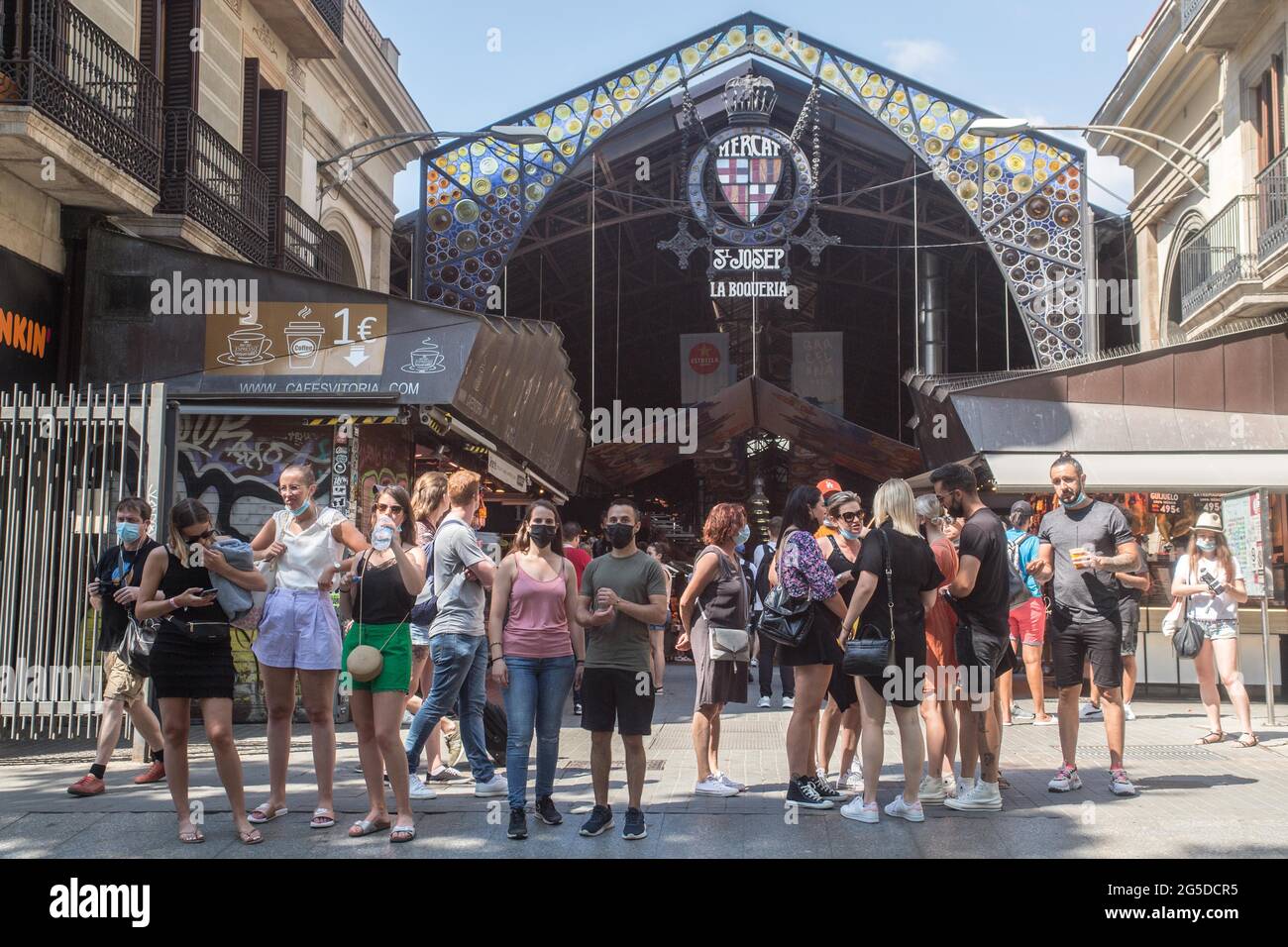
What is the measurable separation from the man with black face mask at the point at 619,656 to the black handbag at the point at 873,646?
103 cm

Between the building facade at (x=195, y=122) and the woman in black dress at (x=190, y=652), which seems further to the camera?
the building facade at (x=195, y=122)

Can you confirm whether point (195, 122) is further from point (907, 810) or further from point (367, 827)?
point (907, 810)

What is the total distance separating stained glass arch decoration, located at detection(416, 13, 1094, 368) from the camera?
19.5m

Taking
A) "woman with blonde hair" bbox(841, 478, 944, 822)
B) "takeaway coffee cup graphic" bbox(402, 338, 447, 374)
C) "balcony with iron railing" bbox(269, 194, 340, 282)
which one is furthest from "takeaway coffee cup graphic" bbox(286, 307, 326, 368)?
"woman with blonde hair" bbox(841, 478, 944, 822)

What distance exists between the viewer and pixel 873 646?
653 centimetres

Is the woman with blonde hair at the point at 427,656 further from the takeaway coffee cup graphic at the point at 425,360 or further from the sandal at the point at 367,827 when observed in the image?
the takeaway coffee cup graphic at the point at 425,360

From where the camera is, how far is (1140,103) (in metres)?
20.5

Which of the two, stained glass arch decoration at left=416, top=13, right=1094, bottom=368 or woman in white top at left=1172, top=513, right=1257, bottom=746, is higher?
stained glass arch decoration at left=416, top=13, right=1094, bottom=368

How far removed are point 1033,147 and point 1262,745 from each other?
41.4ft

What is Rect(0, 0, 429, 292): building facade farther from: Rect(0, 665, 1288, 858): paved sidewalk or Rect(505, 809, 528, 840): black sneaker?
Rect(505, 809, 528, 840): black sneaker

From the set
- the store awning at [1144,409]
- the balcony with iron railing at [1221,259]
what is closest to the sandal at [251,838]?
the store awning at [1144,409]

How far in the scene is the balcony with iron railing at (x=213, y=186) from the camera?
12.4m

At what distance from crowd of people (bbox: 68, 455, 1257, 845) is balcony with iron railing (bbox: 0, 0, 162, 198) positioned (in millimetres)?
3907

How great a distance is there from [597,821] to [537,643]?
924mm
